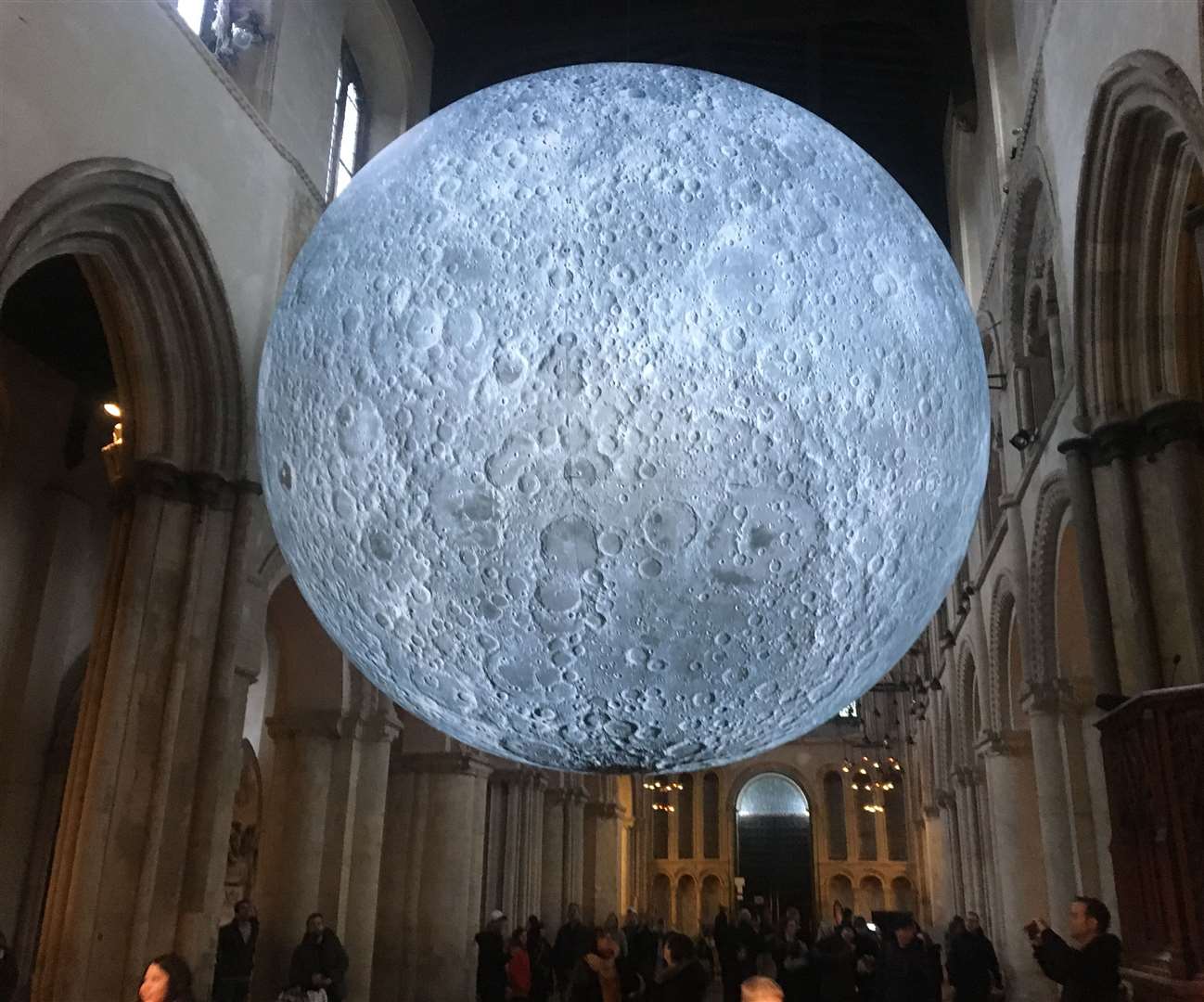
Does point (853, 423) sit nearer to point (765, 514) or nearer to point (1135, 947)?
point (765, 514)

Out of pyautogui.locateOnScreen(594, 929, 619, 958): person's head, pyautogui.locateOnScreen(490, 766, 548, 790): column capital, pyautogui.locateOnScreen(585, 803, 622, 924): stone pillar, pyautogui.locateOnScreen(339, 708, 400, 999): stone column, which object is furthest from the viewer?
pyautogui.locateOnScreen(585, 803, 622, 924): stone pillar

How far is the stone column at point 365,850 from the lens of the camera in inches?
345

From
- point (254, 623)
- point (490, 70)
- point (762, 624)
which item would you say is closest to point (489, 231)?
point (762, 624)

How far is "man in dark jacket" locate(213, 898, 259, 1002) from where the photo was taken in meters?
6.52

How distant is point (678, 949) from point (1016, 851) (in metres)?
6.77

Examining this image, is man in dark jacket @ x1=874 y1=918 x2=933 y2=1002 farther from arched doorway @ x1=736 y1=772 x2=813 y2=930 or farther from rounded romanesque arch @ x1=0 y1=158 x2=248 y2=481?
arched doorway @ x1=736 y1=772 x2=813 y2=930

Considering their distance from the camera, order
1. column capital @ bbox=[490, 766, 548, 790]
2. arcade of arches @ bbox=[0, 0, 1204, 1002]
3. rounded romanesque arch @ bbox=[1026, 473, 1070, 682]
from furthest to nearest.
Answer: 1. column capital @ bbox=[490, 766, 548, 790]
2. rounded romanesque arch @ bbox=[1026, 473, 1070, 682]
3. arcade of arches @ bbox=[0, 0, 1204, 1002]

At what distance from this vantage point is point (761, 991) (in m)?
2.66

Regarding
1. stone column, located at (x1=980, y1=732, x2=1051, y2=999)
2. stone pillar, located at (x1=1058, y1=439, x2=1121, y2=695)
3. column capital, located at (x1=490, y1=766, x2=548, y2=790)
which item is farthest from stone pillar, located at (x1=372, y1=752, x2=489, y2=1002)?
stone pillar, located at (x1=1058, y1=439, x2=1121, y2=695)

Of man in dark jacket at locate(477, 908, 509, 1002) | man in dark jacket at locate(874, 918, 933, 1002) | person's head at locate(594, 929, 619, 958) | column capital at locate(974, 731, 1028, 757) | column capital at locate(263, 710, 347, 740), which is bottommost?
man in dark jacket at locate(477, 908, 509, 1002)

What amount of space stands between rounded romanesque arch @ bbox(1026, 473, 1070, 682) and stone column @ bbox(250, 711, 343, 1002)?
547 cm

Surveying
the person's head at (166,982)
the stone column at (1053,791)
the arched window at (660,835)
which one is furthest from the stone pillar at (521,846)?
the arched window at (660,835)

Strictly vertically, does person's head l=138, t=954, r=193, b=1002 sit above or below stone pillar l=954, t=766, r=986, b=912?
below

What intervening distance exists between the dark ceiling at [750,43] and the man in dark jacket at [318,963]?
7.30 m
